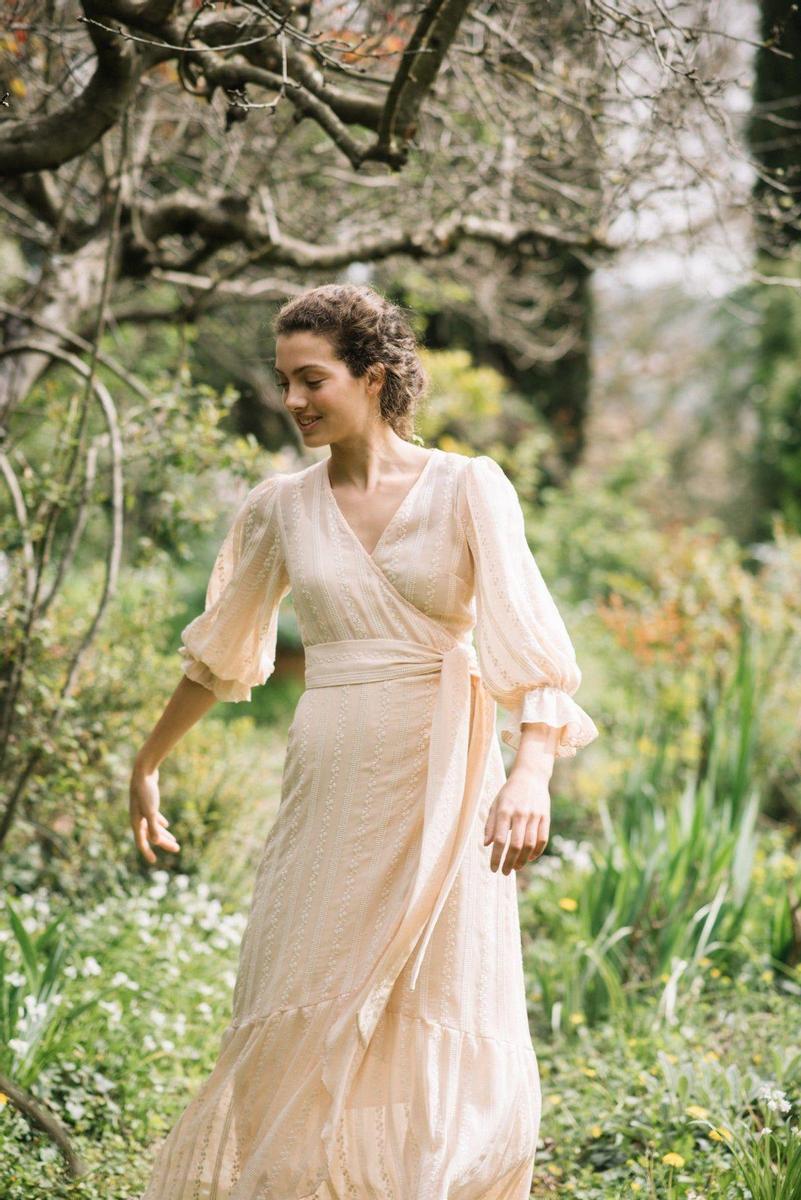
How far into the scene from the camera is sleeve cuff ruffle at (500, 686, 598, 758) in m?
2.19

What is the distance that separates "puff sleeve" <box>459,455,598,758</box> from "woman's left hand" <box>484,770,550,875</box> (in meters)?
0.12

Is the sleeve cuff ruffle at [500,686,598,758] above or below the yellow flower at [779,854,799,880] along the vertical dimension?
Answer: above

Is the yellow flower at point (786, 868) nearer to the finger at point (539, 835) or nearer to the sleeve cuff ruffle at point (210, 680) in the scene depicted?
the sleeve cuff ruffle at point (210, 680)

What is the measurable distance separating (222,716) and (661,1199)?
7.01 m

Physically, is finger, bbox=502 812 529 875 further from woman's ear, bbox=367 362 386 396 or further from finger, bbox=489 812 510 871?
woman's ear, bbox=367 362 386 396

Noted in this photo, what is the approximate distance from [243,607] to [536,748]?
0.85 meters

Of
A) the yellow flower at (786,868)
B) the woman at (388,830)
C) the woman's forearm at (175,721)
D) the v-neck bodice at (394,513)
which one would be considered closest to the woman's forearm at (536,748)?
the woman at (388,830)

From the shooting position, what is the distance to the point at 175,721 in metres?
2.74

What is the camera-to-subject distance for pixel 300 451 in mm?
10328

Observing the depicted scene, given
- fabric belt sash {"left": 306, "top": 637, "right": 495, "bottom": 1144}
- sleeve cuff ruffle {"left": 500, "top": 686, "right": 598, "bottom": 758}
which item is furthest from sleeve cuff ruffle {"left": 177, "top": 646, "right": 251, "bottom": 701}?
sleeve cuff ruffle {"left": 500, "top": 686, "right": 598, "bottom": 758}

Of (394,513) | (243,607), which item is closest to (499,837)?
(394,513)

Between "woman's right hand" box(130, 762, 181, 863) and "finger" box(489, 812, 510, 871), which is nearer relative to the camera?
"finger" box(489, 812, 510, 871)

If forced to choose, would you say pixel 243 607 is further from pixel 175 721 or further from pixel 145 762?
pixel 145 762

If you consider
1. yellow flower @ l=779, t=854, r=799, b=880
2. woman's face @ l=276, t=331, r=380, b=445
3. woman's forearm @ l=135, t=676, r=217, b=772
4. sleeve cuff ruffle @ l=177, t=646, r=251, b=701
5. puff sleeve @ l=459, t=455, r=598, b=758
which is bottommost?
yellow flower @ l=779, t=854, r=799, b=880
